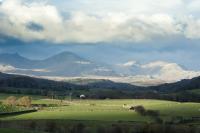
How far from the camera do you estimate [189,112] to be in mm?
192000

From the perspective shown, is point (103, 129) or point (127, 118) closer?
point (103, 129)

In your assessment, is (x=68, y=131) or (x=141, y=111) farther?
(x=141, y=111)

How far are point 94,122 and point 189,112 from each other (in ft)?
194

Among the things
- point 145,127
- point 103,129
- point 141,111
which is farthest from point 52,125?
point 141,111

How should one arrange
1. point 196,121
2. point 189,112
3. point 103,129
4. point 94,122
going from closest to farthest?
point 103,129 < point 94,122 < point 196,121 < point 189,112

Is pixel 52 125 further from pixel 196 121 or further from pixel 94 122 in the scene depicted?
pixel 196 121

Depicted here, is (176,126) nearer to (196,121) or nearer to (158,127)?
(158,127)

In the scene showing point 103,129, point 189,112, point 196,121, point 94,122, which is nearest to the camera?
point 103,129

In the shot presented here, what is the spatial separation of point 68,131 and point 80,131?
372 cm

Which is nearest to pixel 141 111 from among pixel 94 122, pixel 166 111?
pixel 166 111

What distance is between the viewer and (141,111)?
194750 millimetres

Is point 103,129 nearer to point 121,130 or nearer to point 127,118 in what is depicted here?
point 121,130

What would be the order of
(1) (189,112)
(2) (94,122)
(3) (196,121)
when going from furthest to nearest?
(1) (189,112) → (3) (196,121) → (2) (94,122)

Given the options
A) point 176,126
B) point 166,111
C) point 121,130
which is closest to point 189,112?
point 166,111
